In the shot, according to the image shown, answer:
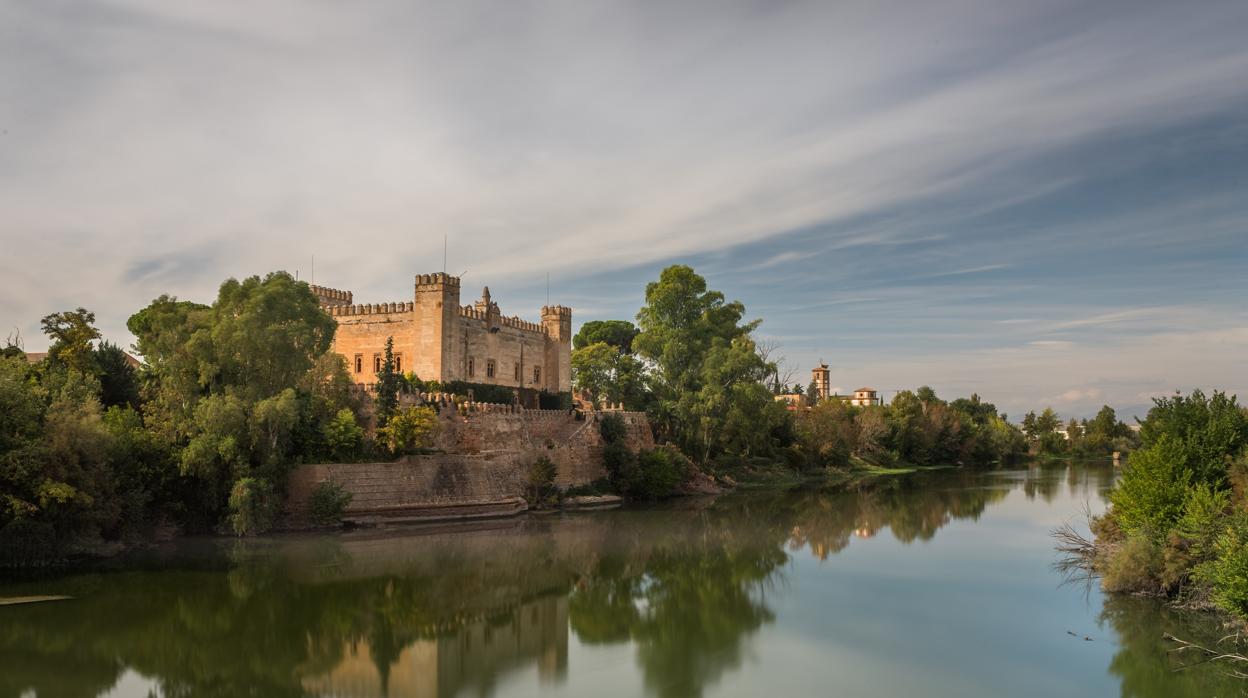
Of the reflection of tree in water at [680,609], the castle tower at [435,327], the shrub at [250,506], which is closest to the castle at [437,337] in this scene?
the castle tower at [435,327]

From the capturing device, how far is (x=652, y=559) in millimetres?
21312

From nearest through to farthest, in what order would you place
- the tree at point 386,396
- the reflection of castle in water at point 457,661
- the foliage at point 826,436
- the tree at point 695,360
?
1. the reflection of castle in water at point 457,661
2. the tree at point 386,396
3. the tree at point 695,360
4. the foliage at point 826,436

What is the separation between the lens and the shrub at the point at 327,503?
78.9 ft

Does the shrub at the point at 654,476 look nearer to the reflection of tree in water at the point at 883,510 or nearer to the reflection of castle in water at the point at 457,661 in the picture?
the reflection of tree in water at the point at 883,510

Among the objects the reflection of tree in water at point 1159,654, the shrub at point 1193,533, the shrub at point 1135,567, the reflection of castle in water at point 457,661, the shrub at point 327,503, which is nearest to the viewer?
the reflection of tree in water at point 1159,654

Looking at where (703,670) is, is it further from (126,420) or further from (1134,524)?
(126,420)

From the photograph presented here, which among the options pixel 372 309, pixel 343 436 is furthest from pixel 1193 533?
pixel 372 309

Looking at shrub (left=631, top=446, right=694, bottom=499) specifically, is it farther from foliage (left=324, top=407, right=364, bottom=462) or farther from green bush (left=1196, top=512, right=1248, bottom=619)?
green bush (left=1196, top=512, right=1248, bottom=619)

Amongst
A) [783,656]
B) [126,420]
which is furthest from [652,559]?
[126,420]

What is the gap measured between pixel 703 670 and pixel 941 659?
349 cm

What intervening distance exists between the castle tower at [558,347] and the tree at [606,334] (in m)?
20.4

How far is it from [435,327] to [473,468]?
26.5 ft

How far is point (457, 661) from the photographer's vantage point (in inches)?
509

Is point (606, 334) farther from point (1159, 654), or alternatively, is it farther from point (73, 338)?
point (1159, 654)
